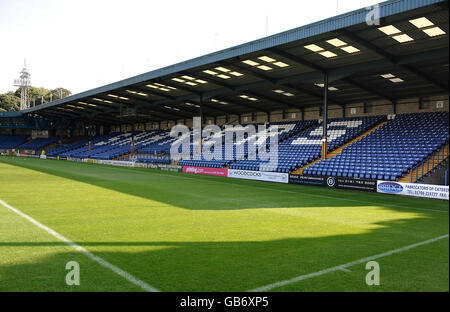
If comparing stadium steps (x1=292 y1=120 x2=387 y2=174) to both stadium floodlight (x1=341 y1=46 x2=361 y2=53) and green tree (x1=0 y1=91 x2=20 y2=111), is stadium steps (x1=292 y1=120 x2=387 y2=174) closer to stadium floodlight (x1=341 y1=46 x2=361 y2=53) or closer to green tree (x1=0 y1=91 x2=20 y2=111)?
stadium floodlight (x1=341 y1=46 x2=361 y2=53)

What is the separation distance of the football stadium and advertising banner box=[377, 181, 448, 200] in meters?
0.07

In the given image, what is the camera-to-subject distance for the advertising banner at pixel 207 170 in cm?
2787

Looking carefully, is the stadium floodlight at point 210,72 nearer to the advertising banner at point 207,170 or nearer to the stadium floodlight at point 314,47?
the advertising banner at point 207,170

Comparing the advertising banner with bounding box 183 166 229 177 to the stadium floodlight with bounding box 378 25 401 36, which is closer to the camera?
the stadium floodlight with bounding box 378 25 401 36

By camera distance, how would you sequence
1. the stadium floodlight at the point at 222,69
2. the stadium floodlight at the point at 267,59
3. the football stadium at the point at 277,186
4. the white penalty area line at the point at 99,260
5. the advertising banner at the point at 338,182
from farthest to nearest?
1. the stadium floodlight at the point at 222,69
2. the stadium floodlight at the point at 267,59
3. the advertising banner at the point at 338,182
4. the football stadium at the point at 277,186
5. the white penalty area line at the point at 99,260

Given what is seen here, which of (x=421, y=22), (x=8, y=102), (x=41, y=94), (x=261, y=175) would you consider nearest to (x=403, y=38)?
(x=421, y=22)

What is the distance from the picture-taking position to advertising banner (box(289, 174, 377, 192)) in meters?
18.2

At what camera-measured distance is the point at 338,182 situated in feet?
64.9

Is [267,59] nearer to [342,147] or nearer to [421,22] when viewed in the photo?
[421,22]

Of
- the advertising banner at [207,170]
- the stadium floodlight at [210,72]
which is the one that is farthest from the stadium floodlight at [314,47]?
the advertising banner at [207,170]

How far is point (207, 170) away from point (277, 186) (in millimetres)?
10519

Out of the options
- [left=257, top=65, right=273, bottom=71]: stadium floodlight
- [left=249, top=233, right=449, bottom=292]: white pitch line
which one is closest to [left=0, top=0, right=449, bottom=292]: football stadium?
[left=249, top=233, right=449, bottom=292]: white pitch line

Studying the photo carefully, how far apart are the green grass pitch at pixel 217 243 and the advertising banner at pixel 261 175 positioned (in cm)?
954

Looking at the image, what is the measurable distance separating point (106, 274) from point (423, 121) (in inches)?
1053
